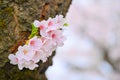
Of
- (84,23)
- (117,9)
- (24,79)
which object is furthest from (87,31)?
(24,79)

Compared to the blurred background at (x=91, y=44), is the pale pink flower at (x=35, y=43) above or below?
below

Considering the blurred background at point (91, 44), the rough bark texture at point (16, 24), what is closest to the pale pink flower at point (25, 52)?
the rough bark texture at point (16, 24)

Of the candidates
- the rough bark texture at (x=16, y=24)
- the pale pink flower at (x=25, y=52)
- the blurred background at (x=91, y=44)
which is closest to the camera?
the pale pink flower at (x=25, y=52)

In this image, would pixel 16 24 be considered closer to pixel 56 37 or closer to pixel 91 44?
pixel 56 37

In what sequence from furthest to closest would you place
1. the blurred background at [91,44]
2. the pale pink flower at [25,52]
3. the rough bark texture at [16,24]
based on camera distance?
1. the blurred background at [91,44]
2. the rough bark texture at [16,24]
3. the pale pink flower at [25,52]

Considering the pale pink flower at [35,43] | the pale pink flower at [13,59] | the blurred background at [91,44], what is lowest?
the pale pink flower at [13,59]

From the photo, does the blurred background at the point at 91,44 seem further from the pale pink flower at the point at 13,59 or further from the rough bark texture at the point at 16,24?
the pale pink flower at the point at 13,59

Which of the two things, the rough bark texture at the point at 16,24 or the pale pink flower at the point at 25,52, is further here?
the rough bark texture at the point at 16,24

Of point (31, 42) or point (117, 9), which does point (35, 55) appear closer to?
point (31, 42)

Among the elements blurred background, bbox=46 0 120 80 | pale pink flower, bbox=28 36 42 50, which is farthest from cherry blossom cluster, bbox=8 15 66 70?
blurred background, bbox=46 0 120 80
